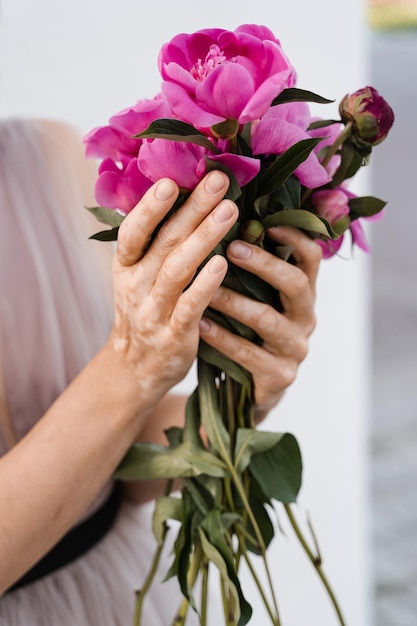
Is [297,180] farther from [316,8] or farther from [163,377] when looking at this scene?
[316,8]

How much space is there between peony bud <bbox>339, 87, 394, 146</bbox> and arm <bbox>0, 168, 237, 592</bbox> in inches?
6.1

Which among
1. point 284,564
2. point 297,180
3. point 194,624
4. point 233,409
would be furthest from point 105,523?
point 284,564

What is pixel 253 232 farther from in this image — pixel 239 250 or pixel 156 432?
pixel 156 432

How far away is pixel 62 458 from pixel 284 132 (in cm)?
32

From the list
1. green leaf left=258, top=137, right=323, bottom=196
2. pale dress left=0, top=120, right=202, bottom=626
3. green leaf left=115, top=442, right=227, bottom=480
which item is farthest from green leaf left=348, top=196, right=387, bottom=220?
pale dress left=0, top=120, right=202, bottom=626

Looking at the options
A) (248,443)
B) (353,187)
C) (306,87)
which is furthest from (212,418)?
(353,187)

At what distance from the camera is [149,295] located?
582 mm

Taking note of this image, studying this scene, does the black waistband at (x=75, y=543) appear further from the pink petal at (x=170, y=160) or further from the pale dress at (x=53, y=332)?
the pink petal at (x=170, y=160)

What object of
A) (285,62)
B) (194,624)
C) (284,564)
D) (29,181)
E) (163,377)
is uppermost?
(285,62)

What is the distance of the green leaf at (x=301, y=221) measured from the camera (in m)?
0.53

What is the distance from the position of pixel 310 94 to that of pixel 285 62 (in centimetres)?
3

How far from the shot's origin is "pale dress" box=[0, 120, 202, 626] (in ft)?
2.59

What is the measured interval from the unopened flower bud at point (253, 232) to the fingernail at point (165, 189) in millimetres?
74

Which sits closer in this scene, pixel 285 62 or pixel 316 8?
pixel 285 62
